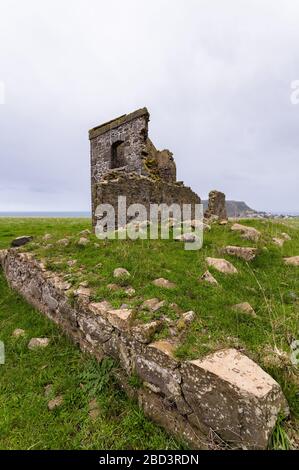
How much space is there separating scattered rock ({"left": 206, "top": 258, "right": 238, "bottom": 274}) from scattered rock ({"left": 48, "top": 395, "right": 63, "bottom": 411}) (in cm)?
381

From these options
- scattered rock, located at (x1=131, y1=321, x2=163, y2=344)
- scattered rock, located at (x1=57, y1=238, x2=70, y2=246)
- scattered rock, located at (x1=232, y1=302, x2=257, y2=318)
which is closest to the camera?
scattered rock, located at (x1=131, y1=321, x2=163, y2=344)

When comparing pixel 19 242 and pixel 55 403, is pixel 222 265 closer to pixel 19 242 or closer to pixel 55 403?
pixel 55 403

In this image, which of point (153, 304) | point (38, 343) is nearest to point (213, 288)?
point (153, 304)

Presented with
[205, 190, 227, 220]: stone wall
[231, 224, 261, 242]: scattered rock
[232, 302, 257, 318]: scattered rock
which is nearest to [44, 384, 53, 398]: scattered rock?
[232, 302, 257, 318]: scattered rock

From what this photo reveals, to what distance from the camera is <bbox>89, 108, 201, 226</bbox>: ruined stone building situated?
1149 cm

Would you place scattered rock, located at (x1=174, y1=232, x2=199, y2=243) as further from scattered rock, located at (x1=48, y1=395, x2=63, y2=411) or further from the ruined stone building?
the ruined stone building

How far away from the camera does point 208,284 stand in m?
5.02

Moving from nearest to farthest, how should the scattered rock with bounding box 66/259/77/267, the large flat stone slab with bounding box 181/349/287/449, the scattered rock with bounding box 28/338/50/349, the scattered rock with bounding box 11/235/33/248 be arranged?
the large flat stone slab with bounding box 181/349/287/449
the scattered rock with bounding box 28/338/50/349
the scattered rock with bounding box 66/259/77/267
the scattered rock with bounding box 11/235/33/248

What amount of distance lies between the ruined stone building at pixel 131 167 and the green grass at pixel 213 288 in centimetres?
372

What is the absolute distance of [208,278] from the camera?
204 inches

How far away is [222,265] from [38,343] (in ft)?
13.9

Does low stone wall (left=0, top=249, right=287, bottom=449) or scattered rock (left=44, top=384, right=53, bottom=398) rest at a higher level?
low stone wall (left=0, top=249, right=287, bottom=449)

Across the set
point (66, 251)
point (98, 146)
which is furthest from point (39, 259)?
point (98, 146)
